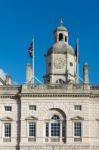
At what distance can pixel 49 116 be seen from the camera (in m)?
71.4

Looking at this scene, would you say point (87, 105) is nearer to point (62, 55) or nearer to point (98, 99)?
point (98, 99)

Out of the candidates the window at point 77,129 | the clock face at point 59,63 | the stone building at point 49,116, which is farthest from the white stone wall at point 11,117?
the clock face at point 59,63

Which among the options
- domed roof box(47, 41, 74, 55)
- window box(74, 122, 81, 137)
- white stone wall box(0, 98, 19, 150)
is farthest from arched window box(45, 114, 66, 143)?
domed roof box(47, 41, 74, 55)

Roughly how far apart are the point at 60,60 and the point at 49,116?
44.9ft

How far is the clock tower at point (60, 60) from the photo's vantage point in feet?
270

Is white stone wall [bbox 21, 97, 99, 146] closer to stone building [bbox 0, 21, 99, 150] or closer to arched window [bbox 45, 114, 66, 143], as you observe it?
stone building [bbox 0, 21, 99, 150]

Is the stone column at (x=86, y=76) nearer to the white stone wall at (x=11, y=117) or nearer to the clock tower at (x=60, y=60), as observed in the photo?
the white stone wall at (x=11, y=117)

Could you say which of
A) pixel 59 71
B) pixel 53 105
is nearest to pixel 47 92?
pixel 53 105

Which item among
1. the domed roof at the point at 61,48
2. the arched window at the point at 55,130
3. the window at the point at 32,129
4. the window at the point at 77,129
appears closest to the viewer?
the window at the point at 77,129

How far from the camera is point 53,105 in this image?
7162 cm

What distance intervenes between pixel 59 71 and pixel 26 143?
15166mm

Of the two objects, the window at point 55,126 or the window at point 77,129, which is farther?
the window at point 55,126

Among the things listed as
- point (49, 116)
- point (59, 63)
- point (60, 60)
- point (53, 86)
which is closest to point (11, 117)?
point (49, 116)

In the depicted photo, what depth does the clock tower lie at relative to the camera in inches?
3243
